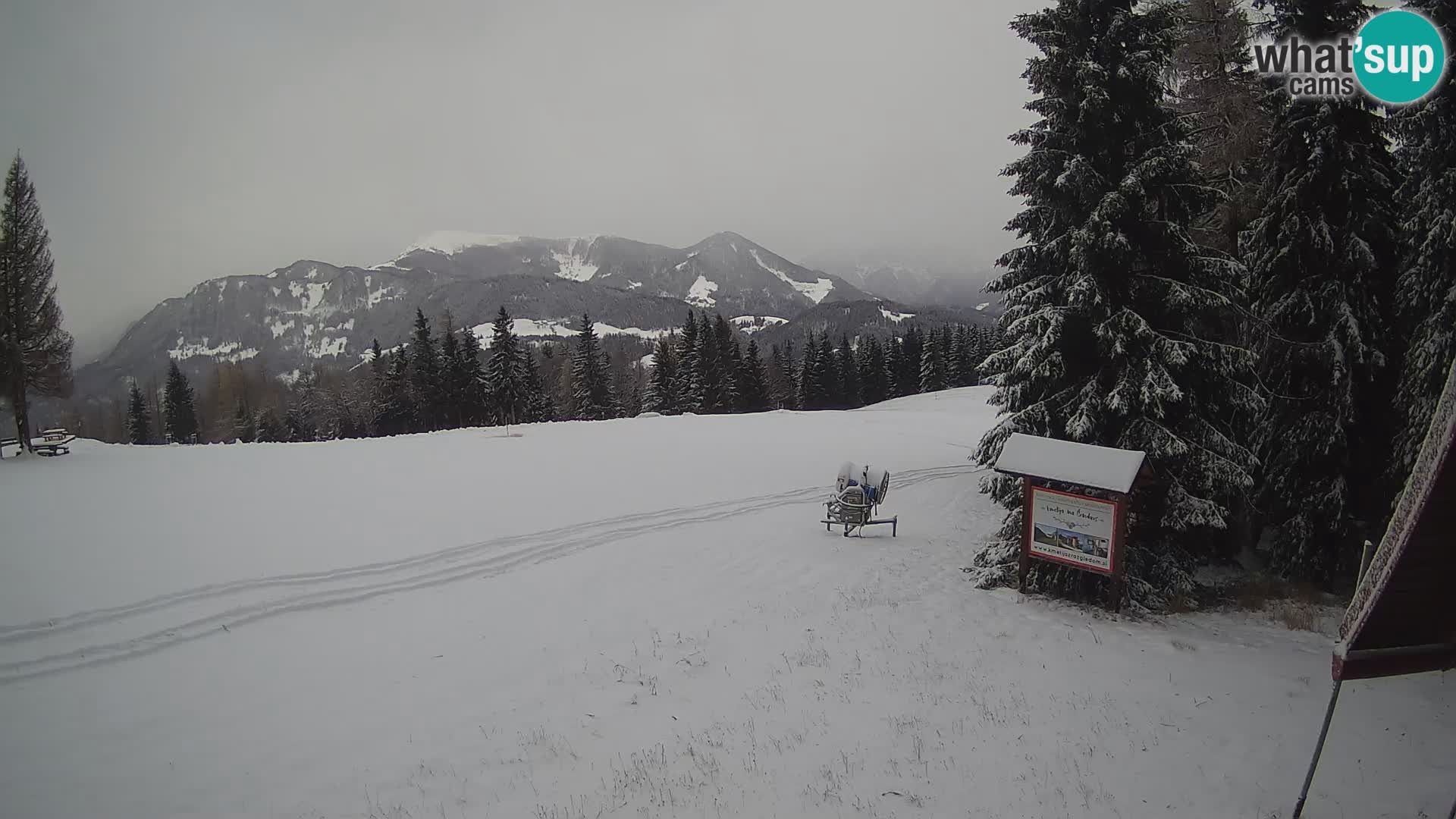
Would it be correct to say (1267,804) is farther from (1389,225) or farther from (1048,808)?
(1389,225)

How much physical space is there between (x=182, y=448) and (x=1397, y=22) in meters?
40.3

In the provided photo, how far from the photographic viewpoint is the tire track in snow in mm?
9391

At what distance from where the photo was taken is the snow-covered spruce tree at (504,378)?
166 ft

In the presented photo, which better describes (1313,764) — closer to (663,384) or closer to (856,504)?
(856,504)

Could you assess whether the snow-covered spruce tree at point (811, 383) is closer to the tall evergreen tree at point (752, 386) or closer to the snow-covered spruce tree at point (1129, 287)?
the tall evergreen tree at point (752, 386)

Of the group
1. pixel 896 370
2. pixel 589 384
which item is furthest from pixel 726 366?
pixel 896 370

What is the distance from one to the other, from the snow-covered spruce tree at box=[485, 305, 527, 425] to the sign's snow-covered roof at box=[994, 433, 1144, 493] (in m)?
46.9

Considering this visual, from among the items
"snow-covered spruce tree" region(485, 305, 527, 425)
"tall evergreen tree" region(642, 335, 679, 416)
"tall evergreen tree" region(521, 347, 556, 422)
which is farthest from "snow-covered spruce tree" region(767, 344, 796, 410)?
"snow-covered spruce tree" region(485, 305, 527, 425)

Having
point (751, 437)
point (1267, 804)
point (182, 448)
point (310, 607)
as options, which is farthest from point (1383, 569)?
point (182, 448)

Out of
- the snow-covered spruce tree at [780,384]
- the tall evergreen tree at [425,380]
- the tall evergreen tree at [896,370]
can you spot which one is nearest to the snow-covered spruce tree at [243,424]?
the tall evergreen tree at [425,380]

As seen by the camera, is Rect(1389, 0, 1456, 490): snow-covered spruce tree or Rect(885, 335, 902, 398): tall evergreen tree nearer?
Rect(1389, 0, 1456, 490): snow-covered spruce tree

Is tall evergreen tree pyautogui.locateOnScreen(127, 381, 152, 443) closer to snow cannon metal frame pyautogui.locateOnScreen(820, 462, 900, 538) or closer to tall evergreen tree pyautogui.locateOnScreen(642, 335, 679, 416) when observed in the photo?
tall evergreen tree pyautogui.locateOnScreen(642, 335, 679, 416)

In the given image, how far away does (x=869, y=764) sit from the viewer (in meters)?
6.52

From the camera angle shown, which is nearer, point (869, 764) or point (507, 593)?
point (869, 764)
